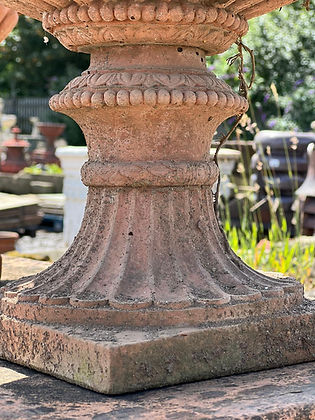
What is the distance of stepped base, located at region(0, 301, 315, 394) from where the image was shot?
188cm

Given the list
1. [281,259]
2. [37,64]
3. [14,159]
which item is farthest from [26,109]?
[281,259]

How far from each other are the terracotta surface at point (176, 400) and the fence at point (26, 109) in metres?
23.1

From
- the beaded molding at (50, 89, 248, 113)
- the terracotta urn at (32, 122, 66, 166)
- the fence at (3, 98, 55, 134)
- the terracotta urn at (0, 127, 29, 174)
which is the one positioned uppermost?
the fence at (3, 98, 55, 134)

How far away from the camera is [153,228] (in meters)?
2.20

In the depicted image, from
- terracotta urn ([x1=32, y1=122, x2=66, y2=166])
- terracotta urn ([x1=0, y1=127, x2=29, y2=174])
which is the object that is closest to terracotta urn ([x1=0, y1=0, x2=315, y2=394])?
terracotta urn ([x1=0, y1=127, x2=29, y2=174])

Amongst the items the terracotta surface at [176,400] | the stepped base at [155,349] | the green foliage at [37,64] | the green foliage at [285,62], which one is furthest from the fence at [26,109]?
the terracotta surface at [176,400]

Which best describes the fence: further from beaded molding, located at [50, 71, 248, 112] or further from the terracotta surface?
the terracotta surface

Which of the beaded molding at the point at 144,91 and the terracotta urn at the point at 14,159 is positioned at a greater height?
the terracotta urn at the point at 14,159

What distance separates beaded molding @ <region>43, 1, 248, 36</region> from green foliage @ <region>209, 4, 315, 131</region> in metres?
9.15

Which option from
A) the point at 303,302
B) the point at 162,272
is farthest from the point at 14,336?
the point at 303,302

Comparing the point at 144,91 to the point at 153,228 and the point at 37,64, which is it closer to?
the point at 153,228

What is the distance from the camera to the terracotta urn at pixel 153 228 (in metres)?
2.03

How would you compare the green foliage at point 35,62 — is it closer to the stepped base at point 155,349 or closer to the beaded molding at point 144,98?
the beaded molding at point 144,98

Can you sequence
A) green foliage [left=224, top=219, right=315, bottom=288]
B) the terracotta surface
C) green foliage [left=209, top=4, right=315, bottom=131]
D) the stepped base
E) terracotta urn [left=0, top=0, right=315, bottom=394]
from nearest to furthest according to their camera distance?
the terracotta surface → the stepped base → terracotta urn [left=0, top=0, right=315, bottom=394] → green foliage [left=224, top=219, right=315, bottom=288] → green foliage [left=209, top=4, right=315, bottom=131]
